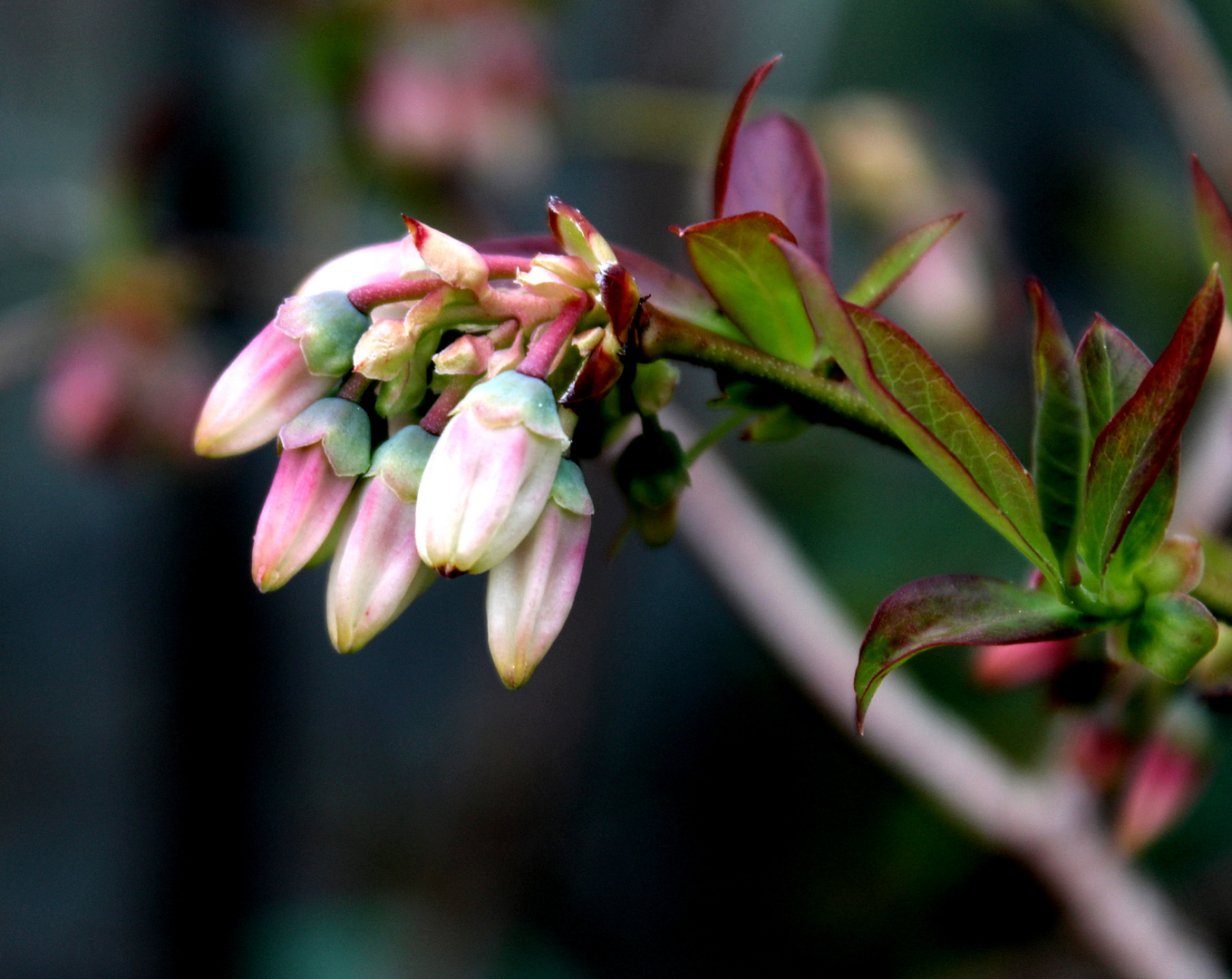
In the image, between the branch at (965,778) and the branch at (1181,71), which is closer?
the branch at (965,778)

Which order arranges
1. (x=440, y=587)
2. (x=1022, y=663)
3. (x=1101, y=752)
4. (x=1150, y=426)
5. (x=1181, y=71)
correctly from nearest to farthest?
(x=1150, y=426), (x=1022, y=663), (x=1101, y=752), (x=1181, y=71), (x=440, y=587)

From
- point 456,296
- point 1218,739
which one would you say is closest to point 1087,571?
point 456,296

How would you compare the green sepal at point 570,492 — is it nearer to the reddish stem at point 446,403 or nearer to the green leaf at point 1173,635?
the reddish stem at point 446,403

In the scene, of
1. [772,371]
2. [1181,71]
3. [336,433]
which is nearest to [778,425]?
[772,371]

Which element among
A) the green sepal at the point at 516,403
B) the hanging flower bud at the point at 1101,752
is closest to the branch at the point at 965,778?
the hanging flower bud at the point at 1101,752

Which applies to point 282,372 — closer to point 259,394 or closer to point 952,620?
point 259,394

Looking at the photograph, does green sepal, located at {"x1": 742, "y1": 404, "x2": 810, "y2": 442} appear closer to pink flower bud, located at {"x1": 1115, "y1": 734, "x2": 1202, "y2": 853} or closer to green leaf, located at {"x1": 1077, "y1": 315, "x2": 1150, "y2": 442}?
green leaf, located at {"x1": 1077, "y1": 315, "x2": 1150, "y2": 442}

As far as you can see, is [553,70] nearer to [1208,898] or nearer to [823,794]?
[823,794]
